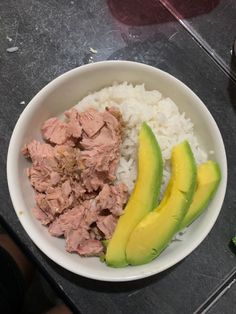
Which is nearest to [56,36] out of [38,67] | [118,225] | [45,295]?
[38,67]

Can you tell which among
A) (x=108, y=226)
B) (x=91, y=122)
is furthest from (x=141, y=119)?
(x=108, y=226)

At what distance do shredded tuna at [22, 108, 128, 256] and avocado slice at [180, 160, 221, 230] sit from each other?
12cm

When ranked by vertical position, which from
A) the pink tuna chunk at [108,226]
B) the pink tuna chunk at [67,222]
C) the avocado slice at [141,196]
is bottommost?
the pink tuna chunk at [67,222]

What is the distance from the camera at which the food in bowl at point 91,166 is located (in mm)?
860

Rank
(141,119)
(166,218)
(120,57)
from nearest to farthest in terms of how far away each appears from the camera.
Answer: (166,218)
(141,119)
(120,57)

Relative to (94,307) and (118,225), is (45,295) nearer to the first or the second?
(94,307)

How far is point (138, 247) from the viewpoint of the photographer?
2.67 ft

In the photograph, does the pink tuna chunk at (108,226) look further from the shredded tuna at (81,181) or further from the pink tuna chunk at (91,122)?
the pink tuna chunk at (91,122)

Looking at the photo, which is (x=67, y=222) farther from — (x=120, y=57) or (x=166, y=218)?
(x=120, y=57)

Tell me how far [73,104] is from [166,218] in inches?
13.5

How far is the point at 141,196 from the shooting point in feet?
2.69

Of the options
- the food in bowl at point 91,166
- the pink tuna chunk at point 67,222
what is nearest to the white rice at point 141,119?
the food in bowl at point 91,166

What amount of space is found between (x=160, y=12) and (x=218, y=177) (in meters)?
0.49

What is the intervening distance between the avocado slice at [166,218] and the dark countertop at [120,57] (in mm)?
186
